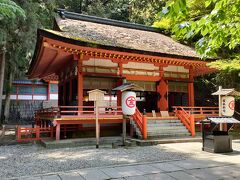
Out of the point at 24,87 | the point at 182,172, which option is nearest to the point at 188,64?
the point at 182,172

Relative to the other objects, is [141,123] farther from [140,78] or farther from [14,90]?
[14,90]

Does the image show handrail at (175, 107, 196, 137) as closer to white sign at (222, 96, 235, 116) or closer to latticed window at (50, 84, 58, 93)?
white sign at (222, 96, 235, 116)

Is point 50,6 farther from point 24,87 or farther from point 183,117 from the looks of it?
point 183,117

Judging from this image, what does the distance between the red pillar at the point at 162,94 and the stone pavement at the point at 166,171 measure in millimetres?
7412

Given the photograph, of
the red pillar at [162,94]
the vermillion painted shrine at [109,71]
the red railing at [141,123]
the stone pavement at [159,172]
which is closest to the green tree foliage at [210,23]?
the stone pavement at [159,172]

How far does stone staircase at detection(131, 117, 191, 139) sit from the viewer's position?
1192 centimetres

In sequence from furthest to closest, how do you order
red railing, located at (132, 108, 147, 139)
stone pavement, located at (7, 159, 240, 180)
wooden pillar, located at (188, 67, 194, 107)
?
wooden pillar, located at (188, 67, 194, 107) < red railing, located at (132, 108, 147, 139) < stone pavement, located at (7, 159, 240, 180)

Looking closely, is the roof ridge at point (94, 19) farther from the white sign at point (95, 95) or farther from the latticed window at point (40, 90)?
the latticed window at point (40, 90)

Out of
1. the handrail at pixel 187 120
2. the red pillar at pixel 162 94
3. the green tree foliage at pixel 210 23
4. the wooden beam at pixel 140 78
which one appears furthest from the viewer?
the red pillar at pixel 162 94

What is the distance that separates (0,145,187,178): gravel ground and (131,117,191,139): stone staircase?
5.91 ft

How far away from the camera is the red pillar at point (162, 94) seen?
14945mm

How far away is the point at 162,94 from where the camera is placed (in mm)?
15086

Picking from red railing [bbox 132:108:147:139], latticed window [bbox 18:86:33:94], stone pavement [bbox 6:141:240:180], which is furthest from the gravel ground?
latticed window [bbox 18:86:33:94]

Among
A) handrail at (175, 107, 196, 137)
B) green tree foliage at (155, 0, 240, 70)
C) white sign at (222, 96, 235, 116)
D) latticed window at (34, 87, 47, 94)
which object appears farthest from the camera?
latticed window at (34, 87, 47, 94)
